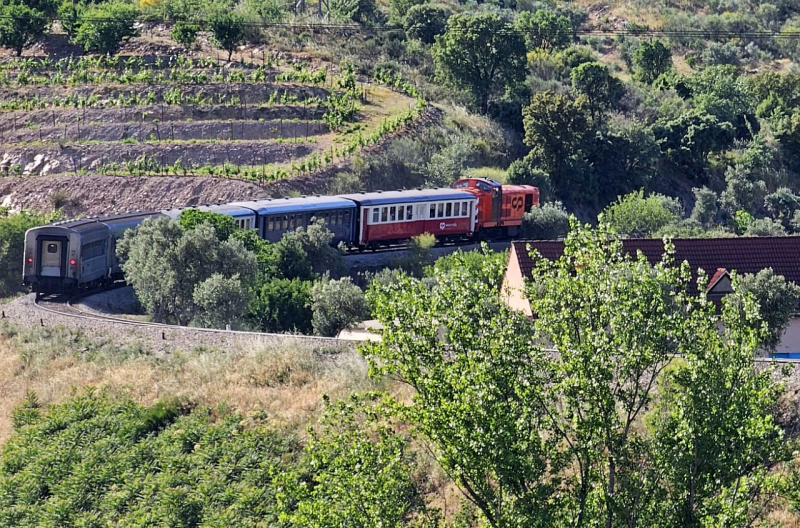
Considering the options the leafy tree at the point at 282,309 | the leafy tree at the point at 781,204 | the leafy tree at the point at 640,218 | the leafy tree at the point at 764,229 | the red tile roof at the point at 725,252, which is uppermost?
the red tile roof at the point at 725,252

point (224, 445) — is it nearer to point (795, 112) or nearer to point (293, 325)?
point (293, 325)

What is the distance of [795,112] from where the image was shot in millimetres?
80500

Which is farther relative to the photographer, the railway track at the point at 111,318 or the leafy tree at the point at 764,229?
the leafy tree at the point at 764,229

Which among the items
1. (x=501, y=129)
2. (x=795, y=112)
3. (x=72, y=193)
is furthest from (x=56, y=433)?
(x=795, y=112)

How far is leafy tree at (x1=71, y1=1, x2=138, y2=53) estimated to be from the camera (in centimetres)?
7694

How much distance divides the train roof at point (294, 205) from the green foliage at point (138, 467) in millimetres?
17394

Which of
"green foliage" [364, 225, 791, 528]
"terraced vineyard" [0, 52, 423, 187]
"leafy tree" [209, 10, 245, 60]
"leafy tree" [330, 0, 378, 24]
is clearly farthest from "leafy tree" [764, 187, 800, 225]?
"green foliage" [364, 225, 791, 528]

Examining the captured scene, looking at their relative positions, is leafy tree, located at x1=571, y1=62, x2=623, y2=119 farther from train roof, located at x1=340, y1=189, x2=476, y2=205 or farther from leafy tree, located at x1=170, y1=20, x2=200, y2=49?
train roof, located at x1=340, y1=189, x2=476, y2=205

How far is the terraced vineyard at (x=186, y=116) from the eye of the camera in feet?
207

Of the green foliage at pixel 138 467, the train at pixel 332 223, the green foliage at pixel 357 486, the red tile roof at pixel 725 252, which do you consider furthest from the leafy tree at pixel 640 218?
the green foliage at pixel 357 486

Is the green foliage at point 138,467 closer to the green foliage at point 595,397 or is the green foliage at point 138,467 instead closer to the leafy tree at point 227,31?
the green foliage at point 595,397

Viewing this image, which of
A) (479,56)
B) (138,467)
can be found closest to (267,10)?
(479,56)

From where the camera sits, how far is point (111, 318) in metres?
38.2

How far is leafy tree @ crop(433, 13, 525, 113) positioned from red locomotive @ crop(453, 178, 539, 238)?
62.6ft
